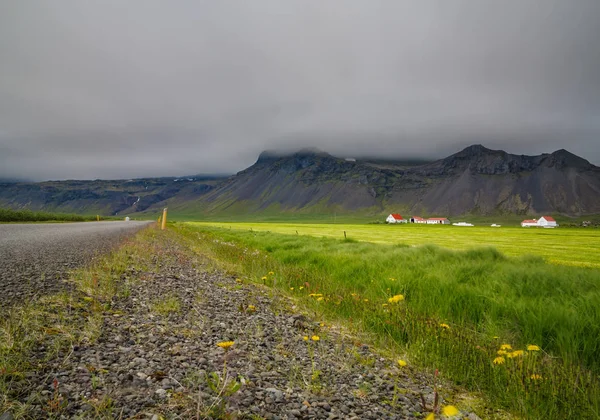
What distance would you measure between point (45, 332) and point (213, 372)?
2.62 meters

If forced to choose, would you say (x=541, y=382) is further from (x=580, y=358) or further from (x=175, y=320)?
(x=175, y=320)

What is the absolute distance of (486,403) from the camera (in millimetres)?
4262

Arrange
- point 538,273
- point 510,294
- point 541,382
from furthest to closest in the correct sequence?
point 538,273, point 510,294, point 541,382

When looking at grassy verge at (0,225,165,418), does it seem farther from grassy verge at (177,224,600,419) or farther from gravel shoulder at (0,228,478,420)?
grassy verge at (177,224,600,419)

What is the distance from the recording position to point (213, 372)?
3.91 metres

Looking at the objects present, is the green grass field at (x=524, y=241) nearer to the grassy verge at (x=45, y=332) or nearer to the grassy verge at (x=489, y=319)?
the grassy verge at (x=489, y=319)

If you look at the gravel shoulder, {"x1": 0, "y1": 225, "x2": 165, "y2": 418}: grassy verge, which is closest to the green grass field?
the gravel shoulder

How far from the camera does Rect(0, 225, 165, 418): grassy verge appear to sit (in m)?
2.92

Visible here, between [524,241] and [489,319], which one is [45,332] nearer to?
[489,319]

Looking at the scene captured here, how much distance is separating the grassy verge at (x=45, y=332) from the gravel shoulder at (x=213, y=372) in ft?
0.14

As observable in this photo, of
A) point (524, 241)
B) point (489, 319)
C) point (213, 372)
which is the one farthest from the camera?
point (524, 241)

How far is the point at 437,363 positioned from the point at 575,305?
15.2 ft

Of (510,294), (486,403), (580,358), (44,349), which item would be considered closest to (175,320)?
(44,349)

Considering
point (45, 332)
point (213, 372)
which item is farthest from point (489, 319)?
point (45, 332)
